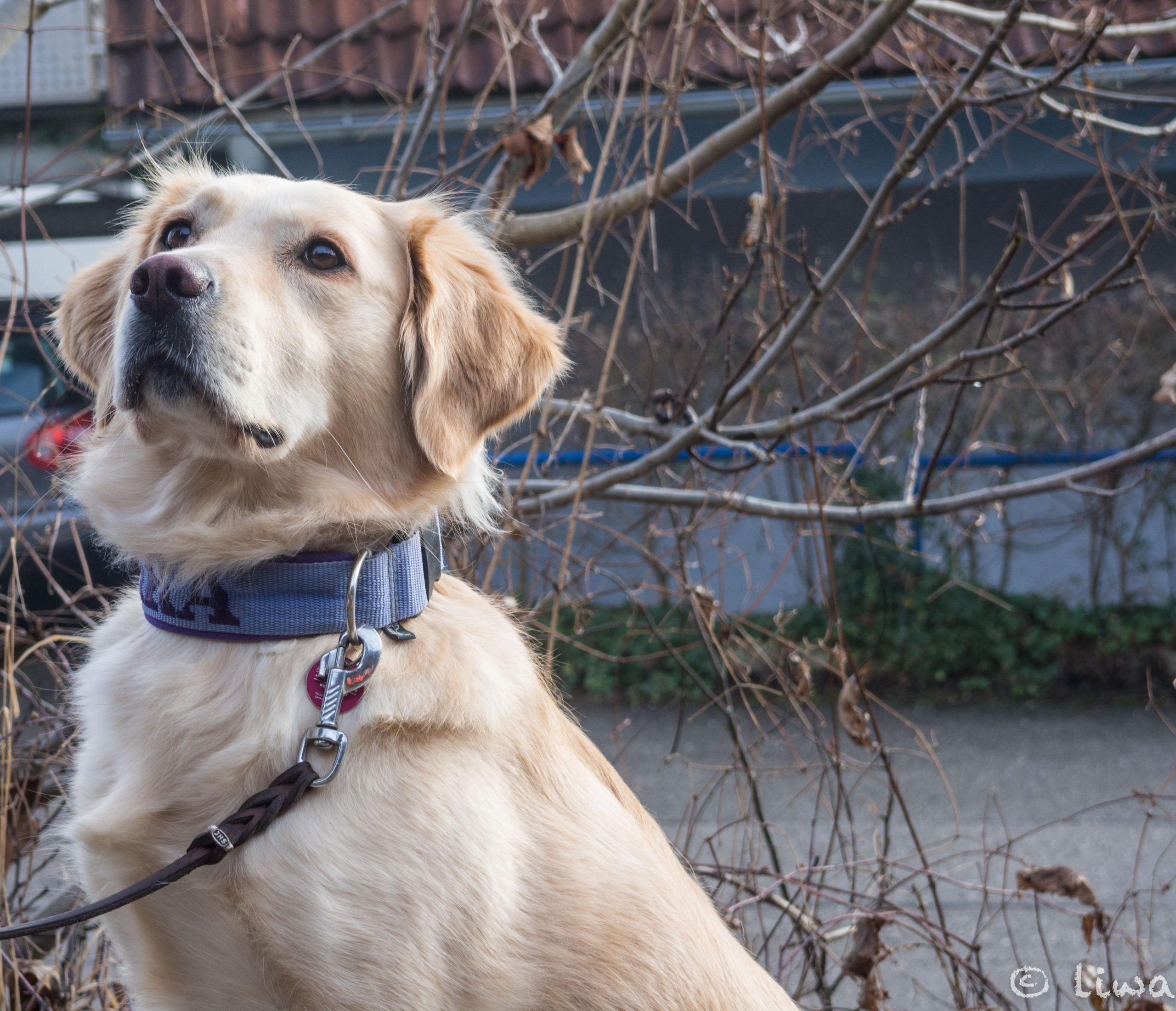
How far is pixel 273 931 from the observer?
1490mm

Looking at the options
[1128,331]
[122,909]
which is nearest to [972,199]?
[1128,331]

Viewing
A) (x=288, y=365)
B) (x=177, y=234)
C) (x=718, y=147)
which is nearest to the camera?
(x=288, y=365)

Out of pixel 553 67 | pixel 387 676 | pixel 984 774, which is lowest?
pixel 984 774

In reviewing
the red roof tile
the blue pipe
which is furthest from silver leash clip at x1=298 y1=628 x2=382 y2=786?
the red roof tile

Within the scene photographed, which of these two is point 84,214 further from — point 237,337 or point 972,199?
point 237,337

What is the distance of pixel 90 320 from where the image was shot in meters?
2.17

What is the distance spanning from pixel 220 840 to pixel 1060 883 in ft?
5.82

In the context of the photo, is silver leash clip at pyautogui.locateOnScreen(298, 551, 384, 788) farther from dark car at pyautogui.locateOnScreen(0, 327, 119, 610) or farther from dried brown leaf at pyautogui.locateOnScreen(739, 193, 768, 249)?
dark car at pyautogui.locateOnScreen(0, 327, 119, 610)

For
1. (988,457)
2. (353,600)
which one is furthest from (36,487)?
(988,457)

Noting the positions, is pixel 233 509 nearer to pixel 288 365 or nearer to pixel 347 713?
pixel 288 365

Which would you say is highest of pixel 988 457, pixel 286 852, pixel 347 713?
pixel 347 713

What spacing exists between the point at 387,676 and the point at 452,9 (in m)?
5.17

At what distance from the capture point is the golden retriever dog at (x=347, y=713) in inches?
59.6

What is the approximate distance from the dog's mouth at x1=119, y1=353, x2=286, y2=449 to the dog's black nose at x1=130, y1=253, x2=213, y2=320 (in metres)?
0.08
